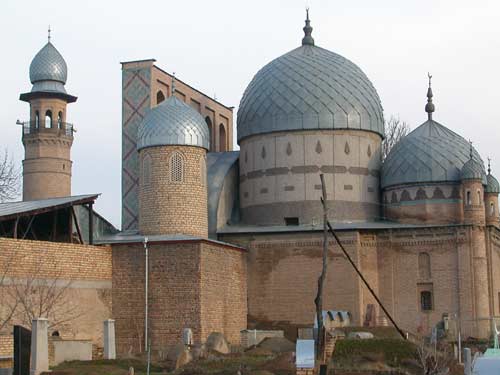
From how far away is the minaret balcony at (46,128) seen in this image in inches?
1549

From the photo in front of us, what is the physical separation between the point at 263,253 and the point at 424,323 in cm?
555

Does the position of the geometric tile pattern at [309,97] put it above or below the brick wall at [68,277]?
above

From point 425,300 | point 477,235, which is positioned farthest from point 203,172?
point 477,235

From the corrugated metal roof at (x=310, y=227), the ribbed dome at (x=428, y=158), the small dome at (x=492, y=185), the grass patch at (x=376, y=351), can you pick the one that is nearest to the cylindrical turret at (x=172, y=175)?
the corrugated metal roof at (x=310, y=227)

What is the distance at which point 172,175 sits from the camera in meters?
30.9

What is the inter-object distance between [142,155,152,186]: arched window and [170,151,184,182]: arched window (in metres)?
0.75

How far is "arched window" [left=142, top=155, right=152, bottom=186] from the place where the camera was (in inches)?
1225

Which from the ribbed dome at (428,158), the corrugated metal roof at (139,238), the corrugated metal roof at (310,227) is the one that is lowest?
the corrugated metal roof at (139,238)

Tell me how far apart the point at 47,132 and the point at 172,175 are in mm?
10257

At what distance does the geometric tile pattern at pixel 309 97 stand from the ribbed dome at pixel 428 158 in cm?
136

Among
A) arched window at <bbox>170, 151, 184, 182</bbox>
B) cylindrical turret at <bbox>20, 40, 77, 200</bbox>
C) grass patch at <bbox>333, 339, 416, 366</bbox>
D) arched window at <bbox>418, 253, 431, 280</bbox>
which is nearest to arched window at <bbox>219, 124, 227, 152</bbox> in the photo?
cylindrical turret at <bbox>20, 40, 77, 200</bbox>

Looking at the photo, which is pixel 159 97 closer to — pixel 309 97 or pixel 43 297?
pixel 309 97

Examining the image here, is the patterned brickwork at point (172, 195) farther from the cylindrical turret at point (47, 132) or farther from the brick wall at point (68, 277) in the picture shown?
the cylindrical turret at point (47, 132)

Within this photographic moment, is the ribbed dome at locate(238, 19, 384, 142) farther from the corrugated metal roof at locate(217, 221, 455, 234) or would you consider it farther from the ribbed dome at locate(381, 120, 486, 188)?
the corrugated metal roof at locate(217, 221, 455, 234)
